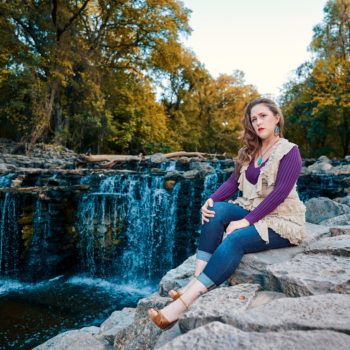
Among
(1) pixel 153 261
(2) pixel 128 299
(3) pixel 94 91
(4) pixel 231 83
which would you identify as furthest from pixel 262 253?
(4) pixel 231 83

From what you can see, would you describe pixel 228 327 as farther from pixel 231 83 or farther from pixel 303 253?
pixel 231 83

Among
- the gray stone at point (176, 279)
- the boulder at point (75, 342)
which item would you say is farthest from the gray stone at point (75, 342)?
the gray stone at point (176, 279)

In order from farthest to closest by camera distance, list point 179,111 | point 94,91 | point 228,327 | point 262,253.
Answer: point 179,111
point 94,91
point 262,253
point 228,327

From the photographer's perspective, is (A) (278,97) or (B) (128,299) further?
(A) (278,97)

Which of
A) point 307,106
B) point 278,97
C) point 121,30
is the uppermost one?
point 121,30

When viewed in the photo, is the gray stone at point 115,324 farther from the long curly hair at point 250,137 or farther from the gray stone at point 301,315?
the long curly hair at point 250,137

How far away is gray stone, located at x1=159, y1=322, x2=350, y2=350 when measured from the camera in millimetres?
899

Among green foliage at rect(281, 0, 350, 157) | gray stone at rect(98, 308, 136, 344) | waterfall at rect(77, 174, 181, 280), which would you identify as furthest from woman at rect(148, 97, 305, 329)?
green foliage at rect(281, 0, 350, 157)

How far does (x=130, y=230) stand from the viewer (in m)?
6.87

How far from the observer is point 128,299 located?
17.4ft

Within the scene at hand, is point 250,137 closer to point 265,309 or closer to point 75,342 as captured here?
point 265,309

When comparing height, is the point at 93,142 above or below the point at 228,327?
above

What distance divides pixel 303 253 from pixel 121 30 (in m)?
18.0

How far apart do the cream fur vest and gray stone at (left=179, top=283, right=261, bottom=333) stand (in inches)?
16.1
